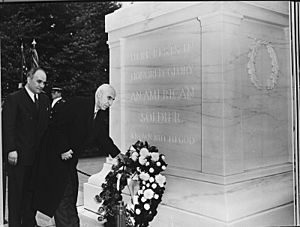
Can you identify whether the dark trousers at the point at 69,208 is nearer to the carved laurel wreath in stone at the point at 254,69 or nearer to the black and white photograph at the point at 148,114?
the black and white photograph at the point at 148,114

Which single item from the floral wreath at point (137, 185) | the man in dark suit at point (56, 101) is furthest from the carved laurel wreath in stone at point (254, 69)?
the man in dark suit at point (56, 101)

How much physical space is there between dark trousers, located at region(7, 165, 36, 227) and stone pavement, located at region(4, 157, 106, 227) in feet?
0.21

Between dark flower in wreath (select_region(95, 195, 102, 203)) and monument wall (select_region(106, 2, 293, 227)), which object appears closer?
monument wall (select_region(106, 2, 293, 227))

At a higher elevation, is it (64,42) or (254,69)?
(64,42)

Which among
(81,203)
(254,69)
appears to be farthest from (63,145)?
(254,69)

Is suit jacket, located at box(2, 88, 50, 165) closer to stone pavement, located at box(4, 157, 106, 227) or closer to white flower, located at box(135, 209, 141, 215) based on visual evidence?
stone pavement, located at box(4, 157, 106, 227)

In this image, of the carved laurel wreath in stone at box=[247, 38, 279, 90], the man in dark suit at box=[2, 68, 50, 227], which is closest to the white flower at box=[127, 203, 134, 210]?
the man in dark suit at box=[2, 68, 50, 227]

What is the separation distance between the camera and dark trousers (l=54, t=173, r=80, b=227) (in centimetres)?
228

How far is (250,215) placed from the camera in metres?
2.15

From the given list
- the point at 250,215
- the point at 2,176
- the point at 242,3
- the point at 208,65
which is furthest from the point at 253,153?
the point at 2,176

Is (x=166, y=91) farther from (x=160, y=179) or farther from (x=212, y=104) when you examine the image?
(x=160, y=179)

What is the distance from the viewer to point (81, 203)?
231 cm

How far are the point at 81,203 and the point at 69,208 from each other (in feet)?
0.23

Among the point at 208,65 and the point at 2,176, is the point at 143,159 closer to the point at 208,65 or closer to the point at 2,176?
the point at 208,65
